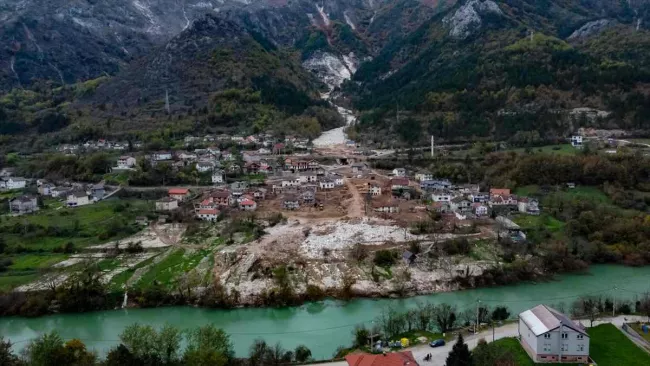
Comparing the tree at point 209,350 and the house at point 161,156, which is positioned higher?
the house at point 161,156

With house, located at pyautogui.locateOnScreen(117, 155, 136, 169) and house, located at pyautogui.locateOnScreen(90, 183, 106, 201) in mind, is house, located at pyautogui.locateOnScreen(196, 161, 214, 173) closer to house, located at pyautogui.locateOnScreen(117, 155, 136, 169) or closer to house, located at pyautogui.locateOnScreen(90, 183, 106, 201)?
house, located at pyautogui.locateOnScreen(117, 155, 136, 169)

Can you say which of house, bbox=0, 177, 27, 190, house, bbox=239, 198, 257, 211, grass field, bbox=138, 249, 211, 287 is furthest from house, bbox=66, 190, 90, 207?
grass field, bbox=138, 249, 211, 287

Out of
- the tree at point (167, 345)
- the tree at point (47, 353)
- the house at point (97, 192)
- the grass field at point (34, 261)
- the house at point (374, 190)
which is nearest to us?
the tree at point (47, 353)

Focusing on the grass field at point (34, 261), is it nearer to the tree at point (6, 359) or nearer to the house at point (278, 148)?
the tree at point (6, 359)

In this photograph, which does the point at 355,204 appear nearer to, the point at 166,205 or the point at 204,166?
the point at 166,205

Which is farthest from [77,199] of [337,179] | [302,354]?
[302,354]

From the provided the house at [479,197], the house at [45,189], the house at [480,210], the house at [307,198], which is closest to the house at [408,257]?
the house at [480,210]

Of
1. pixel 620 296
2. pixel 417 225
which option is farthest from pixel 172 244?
pixel 620 296
